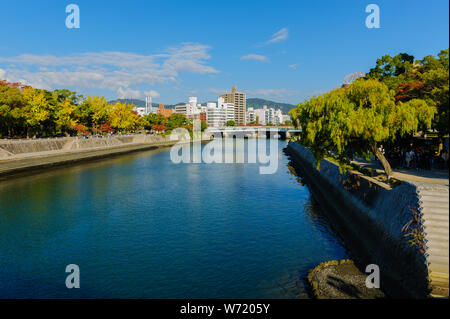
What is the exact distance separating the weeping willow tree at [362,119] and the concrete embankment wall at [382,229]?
7.40 ft

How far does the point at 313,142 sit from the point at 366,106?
11.7 ft

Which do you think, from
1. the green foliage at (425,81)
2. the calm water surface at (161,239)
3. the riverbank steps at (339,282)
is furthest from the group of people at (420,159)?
the riverbank steps at (339,282)

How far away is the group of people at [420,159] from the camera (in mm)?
18750

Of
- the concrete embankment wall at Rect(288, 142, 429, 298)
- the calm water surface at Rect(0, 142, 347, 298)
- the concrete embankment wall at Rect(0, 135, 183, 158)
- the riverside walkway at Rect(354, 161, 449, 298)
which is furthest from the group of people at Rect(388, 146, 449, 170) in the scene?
the concrete embankment wall at Rect(0, 135, 183, 158)

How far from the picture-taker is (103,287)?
12594mm

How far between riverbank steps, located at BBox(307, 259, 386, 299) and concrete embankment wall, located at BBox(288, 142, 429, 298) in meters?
0.68

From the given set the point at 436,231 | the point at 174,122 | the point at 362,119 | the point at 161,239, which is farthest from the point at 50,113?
the point at 174,122

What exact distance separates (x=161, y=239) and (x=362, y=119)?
504 inches

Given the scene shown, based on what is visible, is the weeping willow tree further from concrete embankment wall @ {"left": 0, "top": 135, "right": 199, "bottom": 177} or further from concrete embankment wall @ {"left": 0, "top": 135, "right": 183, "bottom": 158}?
concrete embankment wall @ {"left": 0, "top": 135, "right": 183, "bottom": 158}

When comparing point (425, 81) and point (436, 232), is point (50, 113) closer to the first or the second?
point (425, 81)

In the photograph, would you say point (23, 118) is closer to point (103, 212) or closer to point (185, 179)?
point (185, 179)

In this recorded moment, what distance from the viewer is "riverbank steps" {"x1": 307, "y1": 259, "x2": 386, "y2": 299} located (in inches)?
435

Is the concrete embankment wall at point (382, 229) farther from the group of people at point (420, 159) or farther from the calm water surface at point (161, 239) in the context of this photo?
the group of people at point (420, 159)
